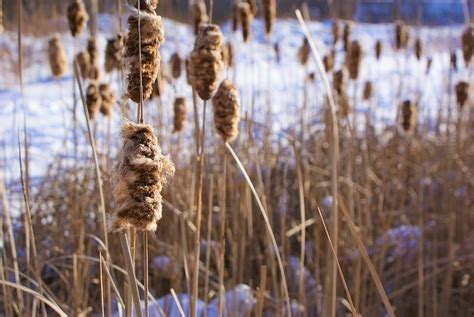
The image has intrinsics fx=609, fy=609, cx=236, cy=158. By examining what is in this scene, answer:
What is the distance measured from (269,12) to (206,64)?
88 centimetres

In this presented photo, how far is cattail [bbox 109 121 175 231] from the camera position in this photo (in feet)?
1.98

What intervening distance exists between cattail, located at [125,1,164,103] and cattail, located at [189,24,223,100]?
0.77 ft

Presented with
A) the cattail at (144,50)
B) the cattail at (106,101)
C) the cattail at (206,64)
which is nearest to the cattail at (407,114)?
the cattail at (106,101)

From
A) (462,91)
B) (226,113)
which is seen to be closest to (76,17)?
(226,113)

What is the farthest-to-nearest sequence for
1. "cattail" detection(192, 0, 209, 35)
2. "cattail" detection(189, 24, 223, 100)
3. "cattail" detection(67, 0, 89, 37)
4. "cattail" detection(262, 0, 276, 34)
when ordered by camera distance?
"cattail" detection(192, 0, 209, 35) → "cattail" detection(262, 0, 276, 34) → "cattail" detection(67, 0, 89, 37) → "cattail" detection(189, 24, 223, 100)

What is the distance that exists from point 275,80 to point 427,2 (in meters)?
12.0

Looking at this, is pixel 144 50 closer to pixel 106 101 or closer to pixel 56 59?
pixel 106 101

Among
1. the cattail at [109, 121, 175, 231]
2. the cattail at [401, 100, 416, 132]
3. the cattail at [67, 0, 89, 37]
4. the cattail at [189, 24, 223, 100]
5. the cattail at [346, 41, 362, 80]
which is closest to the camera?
the cattail at [109, 121, 175, 231]

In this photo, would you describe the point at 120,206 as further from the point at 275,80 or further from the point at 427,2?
the point at 427,2

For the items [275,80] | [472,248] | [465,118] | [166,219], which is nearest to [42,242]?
[166,219]

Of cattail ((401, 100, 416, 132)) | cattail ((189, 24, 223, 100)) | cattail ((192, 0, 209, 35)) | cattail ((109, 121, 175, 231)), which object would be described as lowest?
cattail ((401, 100, 416, 132))

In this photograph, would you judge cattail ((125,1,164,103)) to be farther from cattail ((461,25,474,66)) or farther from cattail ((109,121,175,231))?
cattail ((461,25,474,66))

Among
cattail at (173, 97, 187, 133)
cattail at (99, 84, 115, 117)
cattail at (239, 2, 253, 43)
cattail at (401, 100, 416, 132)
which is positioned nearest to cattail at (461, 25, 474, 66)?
cattail at (401, 100, 416, 132)

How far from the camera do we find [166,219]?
2.26 m
